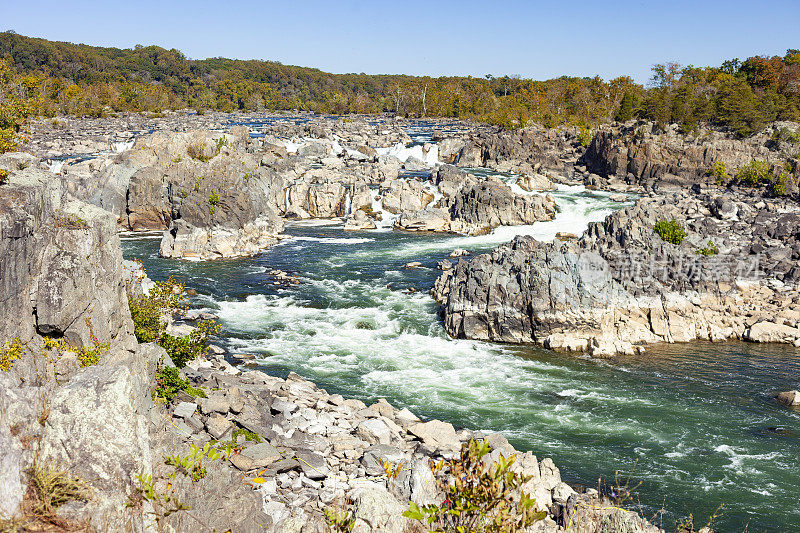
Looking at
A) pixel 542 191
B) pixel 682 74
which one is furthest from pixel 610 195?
pixel 682 74

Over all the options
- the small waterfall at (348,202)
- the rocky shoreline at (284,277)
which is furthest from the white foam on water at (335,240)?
the small waterfall at (348,202)

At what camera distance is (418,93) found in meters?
140

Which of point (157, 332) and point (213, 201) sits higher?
point (213, 201)

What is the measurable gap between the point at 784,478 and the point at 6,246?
2135cm

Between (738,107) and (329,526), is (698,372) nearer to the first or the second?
(329,526)

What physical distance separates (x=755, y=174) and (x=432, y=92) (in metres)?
94.5

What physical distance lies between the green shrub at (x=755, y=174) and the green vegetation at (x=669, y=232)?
103 ft

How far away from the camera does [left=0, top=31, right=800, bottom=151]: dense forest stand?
69312 millimetres

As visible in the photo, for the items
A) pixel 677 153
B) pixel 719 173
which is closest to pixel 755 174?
pixel 719 173

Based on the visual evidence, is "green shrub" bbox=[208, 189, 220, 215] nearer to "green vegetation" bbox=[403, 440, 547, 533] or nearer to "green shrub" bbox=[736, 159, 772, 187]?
"green vegetation" bbox=[403, 440, 547, 533]

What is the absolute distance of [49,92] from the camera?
11031 cm

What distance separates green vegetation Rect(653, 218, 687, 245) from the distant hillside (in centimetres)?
3424

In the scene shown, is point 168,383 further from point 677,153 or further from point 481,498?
point 677,153

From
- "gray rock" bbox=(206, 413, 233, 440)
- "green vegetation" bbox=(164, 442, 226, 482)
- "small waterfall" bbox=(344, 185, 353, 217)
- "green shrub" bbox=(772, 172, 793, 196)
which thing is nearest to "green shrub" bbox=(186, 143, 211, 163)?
"small waterfall" bbox=(344, 185, 353, 217)
